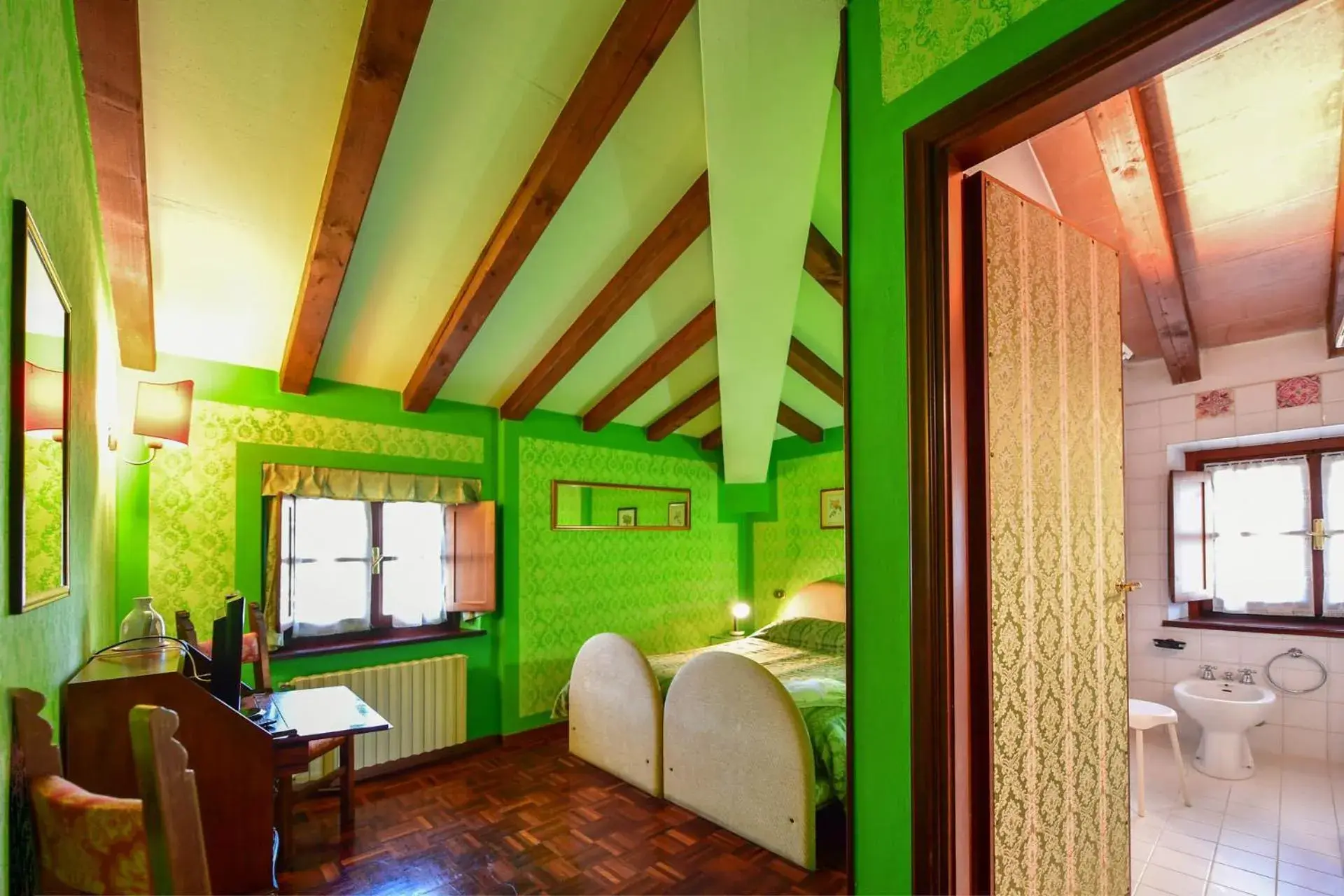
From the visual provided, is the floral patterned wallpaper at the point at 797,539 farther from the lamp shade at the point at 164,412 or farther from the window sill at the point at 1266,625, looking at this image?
the lamp shade at the point at 164,412

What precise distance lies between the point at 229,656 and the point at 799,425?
4179 millimetres

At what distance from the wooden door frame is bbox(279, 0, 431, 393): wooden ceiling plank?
1538 millimetres

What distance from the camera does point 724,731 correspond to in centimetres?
304

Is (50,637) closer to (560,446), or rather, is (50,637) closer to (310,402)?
(310,402)

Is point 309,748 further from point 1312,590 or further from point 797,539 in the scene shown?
point 1312,590

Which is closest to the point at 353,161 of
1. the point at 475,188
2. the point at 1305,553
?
the point at 475,188

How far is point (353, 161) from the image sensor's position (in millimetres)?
2287

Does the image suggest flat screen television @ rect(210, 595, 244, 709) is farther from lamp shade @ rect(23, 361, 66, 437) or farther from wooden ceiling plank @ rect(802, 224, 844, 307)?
wooden ceiling plank @ rect(802, 224, 844, 307)

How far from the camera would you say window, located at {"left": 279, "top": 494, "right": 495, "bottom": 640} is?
3670 mm

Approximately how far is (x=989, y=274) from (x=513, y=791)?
344 centimetres

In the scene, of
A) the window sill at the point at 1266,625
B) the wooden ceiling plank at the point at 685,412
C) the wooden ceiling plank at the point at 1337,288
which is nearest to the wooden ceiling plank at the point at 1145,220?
the wooden ceiling plank at the point at 1337,288

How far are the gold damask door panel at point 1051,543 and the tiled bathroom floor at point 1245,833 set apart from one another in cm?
91

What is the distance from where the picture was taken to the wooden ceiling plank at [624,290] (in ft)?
9.98

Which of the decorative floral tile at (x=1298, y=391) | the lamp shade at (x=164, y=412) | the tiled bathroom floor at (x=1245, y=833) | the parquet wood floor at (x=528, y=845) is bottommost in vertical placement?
the parquet wood floor at (x=528, y=845)
